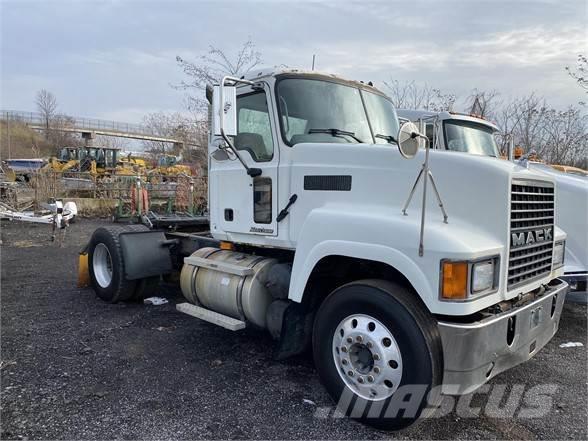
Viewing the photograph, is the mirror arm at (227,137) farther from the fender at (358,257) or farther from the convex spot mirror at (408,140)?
the convex spot mirror at (408,140)

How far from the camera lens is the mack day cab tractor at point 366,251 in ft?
9.62

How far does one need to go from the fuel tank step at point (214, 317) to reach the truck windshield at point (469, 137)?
4.52m

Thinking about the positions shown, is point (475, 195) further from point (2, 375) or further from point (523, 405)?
point (2, 375)

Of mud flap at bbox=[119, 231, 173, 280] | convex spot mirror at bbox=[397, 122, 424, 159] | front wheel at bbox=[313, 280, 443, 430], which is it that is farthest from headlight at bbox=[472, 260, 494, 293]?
mud flap at bbox=[119, 231, 173, 280]

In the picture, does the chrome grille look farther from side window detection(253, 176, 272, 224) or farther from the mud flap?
the mud flap

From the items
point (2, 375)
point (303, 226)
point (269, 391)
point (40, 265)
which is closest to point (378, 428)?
point (269, 391)

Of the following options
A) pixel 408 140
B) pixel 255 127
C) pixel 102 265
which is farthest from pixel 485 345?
pixel 102 265

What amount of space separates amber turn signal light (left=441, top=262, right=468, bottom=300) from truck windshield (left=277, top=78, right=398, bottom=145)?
1682mm

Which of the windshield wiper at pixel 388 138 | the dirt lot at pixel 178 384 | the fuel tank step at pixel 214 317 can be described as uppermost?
the windshield wiper at pixel 388 138

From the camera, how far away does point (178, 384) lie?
12.8 ft

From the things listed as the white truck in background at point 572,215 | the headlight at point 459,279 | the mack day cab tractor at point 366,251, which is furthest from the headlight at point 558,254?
the headlight at point 459,279

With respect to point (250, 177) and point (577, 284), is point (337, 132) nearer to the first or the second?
point (250, 177)

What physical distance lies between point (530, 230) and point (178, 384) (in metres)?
3.08

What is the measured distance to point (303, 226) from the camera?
379 cm
